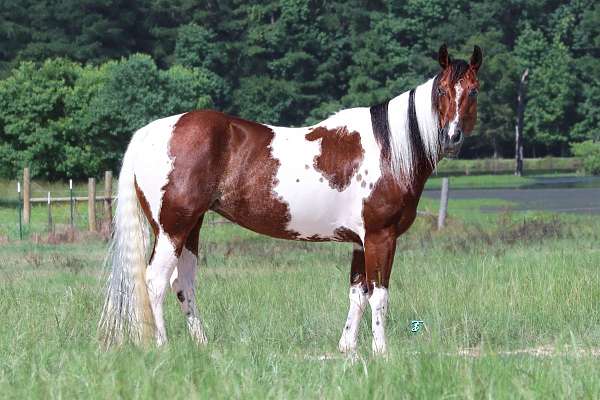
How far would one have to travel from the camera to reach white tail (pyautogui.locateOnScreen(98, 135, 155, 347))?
909 centimetres

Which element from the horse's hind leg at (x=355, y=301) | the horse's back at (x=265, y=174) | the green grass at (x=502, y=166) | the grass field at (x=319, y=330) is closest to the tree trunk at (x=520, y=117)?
the green grass at (x=502, y=166)

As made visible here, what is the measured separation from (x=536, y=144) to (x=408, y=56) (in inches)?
485

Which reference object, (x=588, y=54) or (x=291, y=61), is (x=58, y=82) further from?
(x=588, y=54)

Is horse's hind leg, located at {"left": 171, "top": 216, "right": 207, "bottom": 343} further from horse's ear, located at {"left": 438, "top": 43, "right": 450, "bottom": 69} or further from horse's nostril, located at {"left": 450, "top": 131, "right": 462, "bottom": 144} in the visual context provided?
horse's ear, located at {"left": 438, "top": 43, "right": 450, "bottom": 69}

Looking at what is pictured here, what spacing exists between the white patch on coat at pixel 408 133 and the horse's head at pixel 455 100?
0.09 meters

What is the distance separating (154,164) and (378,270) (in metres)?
2.01

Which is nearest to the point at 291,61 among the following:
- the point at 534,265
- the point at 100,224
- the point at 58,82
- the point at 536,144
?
the point at 536,144

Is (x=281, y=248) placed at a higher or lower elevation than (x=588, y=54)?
lower

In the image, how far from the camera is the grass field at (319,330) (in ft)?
22.0

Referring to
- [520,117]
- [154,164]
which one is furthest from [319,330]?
[520,117]

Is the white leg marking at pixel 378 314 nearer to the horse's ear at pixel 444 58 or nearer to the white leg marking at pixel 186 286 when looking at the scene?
the white leg marking at pixel 186 286

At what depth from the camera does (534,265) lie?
1460 centimetres

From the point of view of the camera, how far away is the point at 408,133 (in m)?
9.19

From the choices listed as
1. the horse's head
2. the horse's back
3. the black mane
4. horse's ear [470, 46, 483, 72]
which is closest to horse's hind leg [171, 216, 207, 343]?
the horse's back
